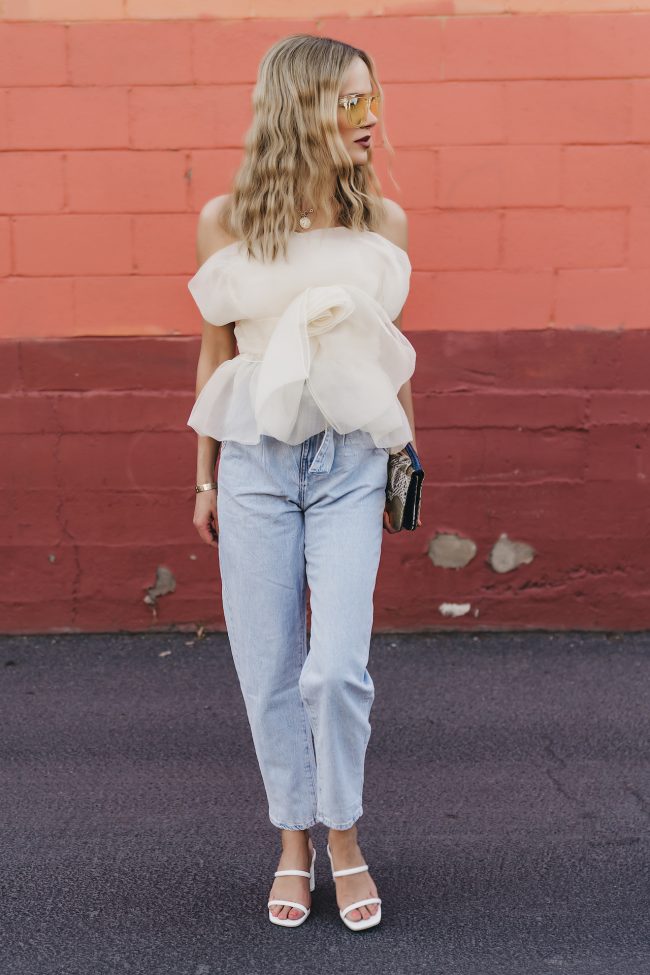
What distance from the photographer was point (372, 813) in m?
3.26

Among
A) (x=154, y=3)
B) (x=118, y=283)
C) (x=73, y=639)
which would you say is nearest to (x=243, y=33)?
(x=154, y=3)

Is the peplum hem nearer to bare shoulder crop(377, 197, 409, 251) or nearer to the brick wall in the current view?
bare shoulder crop(377, 197, 409, 251)

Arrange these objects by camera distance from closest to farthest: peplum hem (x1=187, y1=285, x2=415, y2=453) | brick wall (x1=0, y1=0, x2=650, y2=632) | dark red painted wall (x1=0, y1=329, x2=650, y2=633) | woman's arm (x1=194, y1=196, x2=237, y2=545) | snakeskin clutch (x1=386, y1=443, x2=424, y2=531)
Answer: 1. peplum hem (x1=187, y1=285, x2=415, y2=453)
2. snakeskin clutch (x1=386, y1=443, x2=424, y2=531)
3. woman's arm (x1=194, y1=196, x2=237, y2=545)
4. brick wall (x1=0, y1=0, x2=650, y2=632)
5. dark red painted wall (x1=0, y1=329, x2=650, y2=633)

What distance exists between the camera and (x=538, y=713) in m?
3.91

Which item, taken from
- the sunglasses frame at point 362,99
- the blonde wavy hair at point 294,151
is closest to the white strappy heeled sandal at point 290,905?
the blonde wavy hair at point 294,151

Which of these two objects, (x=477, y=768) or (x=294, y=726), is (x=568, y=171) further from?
(x=294, y=726)

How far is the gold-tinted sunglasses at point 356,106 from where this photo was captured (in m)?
2.56

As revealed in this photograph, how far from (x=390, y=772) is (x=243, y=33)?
108 inches

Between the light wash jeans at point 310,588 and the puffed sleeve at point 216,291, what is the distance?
0.30 meters

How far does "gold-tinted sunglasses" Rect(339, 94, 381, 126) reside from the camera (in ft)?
8.41

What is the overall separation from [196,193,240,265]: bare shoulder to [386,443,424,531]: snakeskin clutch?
0.64 meters

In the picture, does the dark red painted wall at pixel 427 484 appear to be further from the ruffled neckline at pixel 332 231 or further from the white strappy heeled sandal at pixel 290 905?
the white strappy heeled sandal at pixel 290 905

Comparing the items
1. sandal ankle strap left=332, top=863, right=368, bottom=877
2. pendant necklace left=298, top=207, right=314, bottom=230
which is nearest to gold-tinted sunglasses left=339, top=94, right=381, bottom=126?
pendant necklace left=298, top=207, right=314, bottom=230

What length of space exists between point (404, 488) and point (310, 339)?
403 mm
